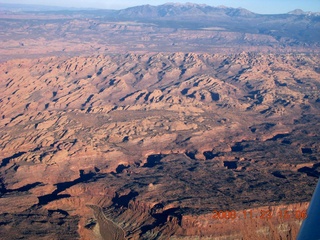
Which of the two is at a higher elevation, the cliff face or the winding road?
the cliff face

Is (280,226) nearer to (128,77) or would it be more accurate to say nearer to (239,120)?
(239,120)
